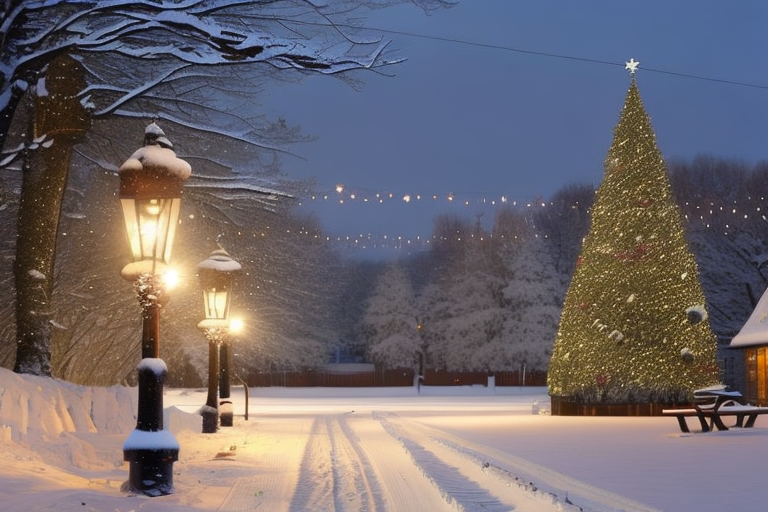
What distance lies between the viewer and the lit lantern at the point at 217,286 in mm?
18703

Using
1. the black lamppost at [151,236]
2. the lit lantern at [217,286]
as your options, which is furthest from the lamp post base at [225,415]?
the black lamppost at [151,236]

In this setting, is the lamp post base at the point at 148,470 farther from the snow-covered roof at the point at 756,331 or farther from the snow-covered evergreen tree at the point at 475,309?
the snow-covered evergreen tree at the point at 475,309

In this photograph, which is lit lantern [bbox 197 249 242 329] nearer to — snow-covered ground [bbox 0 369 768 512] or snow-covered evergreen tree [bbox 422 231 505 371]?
snow-covered ground [bbox 0 369 768 512]

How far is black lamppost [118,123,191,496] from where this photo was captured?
9.12 meters

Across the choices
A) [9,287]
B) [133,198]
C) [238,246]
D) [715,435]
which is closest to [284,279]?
[238,246]

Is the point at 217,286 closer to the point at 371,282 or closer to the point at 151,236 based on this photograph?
the point at 151,236

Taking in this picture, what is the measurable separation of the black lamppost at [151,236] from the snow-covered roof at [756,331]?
988 inches

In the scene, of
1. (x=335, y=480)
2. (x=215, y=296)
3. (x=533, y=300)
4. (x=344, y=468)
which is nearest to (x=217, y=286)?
(x=215, y=296)

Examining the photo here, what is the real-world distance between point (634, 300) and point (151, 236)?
19298 millimetres

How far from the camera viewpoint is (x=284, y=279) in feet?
134

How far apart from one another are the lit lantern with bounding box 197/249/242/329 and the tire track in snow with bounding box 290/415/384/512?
3314 millimetres

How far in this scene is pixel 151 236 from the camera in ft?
31.2

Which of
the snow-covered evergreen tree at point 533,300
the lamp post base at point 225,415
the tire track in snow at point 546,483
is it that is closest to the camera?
the tire track in snow at point 546,483

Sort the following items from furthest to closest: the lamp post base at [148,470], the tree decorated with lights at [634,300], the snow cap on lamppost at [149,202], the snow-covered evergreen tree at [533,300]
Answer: the snow-covered evergreen tree at [533,300]
the tree decorated with lights at [634,300]
the snow cap on lamppost at [149,202]
the lamp post base at [148,470]
